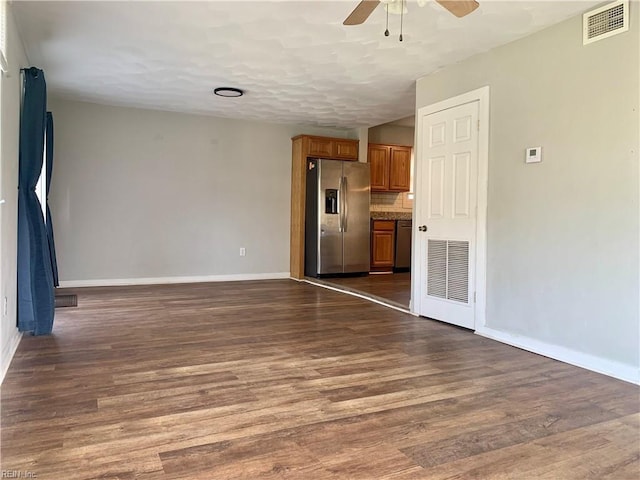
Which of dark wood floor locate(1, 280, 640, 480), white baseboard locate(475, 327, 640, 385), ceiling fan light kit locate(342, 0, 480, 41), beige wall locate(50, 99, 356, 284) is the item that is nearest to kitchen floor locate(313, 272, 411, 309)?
beige wall locate(50, 99, 356, 284)

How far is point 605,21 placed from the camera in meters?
2.96

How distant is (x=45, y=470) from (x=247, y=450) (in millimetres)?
738

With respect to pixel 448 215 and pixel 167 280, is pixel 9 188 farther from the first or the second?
pixel 167 280

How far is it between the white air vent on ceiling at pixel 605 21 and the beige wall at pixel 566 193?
0.14 feet

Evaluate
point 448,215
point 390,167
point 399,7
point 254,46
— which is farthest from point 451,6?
point 390,167

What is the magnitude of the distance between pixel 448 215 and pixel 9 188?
11.3ft

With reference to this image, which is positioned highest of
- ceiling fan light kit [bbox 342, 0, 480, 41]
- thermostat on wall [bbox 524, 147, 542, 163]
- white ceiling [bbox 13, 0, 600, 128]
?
white ceiling [bbox 13, 0, 600, 128]

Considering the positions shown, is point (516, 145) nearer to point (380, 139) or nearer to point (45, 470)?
point (45, 470)

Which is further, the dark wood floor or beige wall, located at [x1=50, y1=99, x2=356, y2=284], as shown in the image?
beige wall, located at [x1=50, y1=99, x2=356, y2=284]

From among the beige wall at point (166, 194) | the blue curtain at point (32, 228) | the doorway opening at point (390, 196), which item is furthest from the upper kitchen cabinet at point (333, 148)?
the blue curtain at point (32, 228)

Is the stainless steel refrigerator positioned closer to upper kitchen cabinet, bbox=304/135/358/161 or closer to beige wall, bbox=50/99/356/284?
upper kitchen cabinet, bbox=304/135/358/161

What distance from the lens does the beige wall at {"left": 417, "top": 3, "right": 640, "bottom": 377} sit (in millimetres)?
2859

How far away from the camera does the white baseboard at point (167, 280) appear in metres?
6.12

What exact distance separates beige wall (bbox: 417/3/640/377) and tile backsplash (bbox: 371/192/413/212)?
15.2 ft
